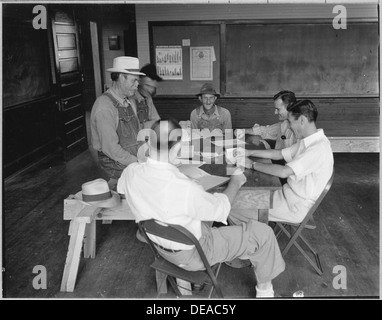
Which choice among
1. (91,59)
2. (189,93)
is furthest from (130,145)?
(91,59)

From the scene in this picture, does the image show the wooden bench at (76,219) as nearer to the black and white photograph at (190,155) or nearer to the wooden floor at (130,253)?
the black and white photograph at (190,155)

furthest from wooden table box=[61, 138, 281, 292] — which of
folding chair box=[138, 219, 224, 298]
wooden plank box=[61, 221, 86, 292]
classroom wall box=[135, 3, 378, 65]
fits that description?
classroom wall box=[135, 3, 378, 65]

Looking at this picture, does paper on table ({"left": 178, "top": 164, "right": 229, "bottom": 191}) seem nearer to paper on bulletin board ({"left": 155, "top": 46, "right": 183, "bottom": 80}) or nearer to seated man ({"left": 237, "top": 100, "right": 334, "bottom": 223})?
seated man ({"left": 237, "top": 100, "right": 334, "bottom": 223})

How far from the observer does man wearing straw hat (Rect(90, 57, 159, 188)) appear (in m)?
3.76

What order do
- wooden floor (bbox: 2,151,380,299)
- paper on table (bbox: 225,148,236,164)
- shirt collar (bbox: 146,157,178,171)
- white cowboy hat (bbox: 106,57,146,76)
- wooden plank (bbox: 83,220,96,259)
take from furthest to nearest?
white cowboy hat (bbox: 106,57,146,76) → wooden plank (bbox: 83,220,96,259) → paper on table (bbox: 225,148,236,164) → wooden floor (bbox: 2,151,380,299) → shirt collar (bbox: 146,157,178,171)

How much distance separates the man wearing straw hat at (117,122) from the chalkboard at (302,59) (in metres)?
2.99

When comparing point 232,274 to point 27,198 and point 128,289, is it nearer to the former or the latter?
point 128,289

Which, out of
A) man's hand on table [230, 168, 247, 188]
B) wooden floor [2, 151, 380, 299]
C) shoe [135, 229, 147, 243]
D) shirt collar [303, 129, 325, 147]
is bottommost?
wooden floor [2, 151, 380, 299]

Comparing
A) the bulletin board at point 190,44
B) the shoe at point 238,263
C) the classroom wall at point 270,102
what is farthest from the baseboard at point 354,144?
the shoe at point 238,263

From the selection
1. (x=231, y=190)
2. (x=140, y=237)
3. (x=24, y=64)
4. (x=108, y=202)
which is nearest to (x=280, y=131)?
(x=140, y=237)

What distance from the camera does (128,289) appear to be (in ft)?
10.6

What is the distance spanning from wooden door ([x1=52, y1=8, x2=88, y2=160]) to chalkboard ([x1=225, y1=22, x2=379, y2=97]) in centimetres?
245

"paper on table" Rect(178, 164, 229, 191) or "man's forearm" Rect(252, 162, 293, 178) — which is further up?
"man's forearm" Rect(252, 162, 293, 178)
